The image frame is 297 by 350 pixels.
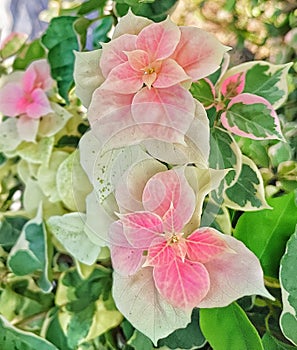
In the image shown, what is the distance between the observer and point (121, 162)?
288mm

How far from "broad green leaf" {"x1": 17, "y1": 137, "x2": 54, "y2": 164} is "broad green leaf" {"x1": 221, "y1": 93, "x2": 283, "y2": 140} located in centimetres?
20

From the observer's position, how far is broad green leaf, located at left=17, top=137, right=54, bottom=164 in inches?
19.4

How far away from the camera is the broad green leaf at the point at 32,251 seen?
467 millimetres

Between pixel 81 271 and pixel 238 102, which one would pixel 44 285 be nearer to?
pixel 81 271

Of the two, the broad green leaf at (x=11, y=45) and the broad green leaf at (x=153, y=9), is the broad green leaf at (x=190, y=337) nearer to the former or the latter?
the broad green leaf at (x=153, y=9)

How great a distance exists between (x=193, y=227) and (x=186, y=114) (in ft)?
0.19

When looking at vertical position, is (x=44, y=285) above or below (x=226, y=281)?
below

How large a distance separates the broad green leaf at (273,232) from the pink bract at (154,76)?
0.32 ft

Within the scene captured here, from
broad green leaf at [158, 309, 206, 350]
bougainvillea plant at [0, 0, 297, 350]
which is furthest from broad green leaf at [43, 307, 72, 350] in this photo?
broad green leaf at [158, 309, 206, 350]

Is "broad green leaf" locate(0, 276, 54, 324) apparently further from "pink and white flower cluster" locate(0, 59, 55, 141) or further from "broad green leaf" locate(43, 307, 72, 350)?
"pink and white flower cluster" locate(0, 59, 55, 141)

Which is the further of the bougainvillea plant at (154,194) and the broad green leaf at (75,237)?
the broad green leaf at (75,237)

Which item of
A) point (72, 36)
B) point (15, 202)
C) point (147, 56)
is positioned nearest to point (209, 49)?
point (147, 56)

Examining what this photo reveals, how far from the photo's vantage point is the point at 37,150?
503 millimetres

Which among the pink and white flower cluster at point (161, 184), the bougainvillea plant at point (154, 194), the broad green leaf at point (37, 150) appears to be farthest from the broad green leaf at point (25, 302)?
the pink and white flower cluster at point (161, 184)
